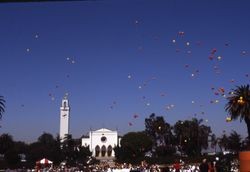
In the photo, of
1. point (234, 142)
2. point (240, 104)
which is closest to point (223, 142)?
point (234, 142)

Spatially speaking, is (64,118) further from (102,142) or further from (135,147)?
(135,147)

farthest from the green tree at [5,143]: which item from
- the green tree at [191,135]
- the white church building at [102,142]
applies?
the white church building at [102,142]

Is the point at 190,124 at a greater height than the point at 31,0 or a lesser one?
greater

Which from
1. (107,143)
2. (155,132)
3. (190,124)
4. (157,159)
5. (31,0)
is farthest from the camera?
(107,143)

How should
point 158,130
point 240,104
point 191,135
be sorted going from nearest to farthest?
point 240,104 → point 191,135 → point 158,130

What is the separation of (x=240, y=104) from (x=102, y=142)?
367 feet

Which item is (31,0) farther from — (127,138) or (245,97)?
(127,138)

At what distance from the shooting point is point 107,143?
16850 centimetres

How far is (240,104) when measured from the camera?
60.6 metres

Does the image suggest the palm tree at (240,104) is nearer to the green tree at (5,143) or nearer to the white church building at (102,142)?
the green tree at (5,143)

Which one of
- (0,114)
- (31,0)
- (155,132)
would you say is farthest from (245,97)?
(155,132)

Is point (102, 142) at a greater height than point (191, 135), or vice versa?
point (102, 142)

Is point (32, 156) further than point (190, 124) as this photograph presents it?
Yes

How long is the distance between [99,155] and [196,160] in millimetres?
88078
